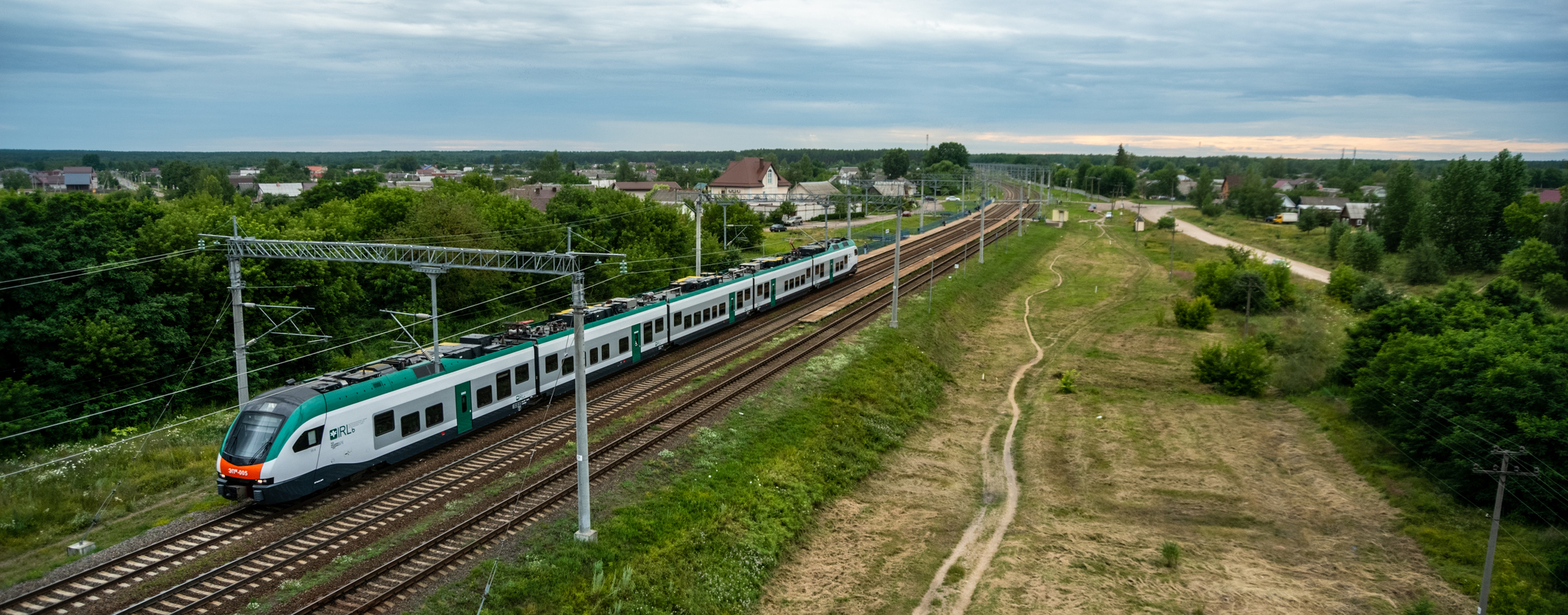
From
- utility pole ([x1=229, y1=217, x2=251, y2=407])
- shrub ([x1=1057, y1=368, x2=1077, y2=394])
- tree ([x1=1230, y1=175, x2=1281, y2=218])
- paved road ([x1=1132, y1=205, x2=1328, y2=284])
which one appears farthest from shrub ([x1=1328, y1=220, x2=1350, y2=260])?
utility pole ([x1=229, y1=217, x2=251, y2=407])

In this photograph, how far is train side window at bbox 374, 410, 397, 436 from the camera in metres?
23.3

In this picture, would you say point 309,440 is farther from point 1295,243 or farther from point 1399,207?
point 1295,243

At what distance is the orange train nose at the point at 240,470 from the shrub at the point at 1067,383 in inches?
1358

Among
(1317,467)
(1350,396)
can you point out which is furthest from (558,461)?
(1350,396)

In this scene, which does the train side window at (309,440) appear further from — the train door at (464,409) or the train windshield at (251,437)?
the train door at (464,409)

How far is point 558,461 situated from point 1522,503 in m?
29.9

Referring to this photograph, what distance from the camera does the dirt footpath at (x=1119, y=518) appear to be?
2272 centimetres

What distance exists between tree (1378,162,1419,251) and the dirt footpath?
66719mm

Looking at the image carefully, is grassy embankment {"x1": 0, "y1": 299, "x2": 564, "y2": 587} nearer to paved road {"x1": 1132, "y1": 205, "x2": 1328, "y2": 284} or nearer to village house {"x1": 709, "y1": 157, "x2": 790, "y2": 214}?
paved road {"x1": 1132, "y1": 205, "x2": 1328, "y2": 284}

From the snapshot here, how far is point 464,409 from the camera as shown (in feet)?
87.1

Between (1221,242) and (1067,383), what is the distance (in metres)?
80.4

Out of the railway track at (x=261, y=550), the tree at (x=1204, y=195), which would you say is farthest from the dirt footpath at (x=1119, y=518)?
the tree at (x=1204, y=195)

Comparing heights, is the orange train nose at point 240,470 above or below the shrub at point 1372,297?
below

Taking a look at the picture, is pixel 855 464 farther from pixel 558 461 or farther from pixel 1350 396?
pixel 1350 396
